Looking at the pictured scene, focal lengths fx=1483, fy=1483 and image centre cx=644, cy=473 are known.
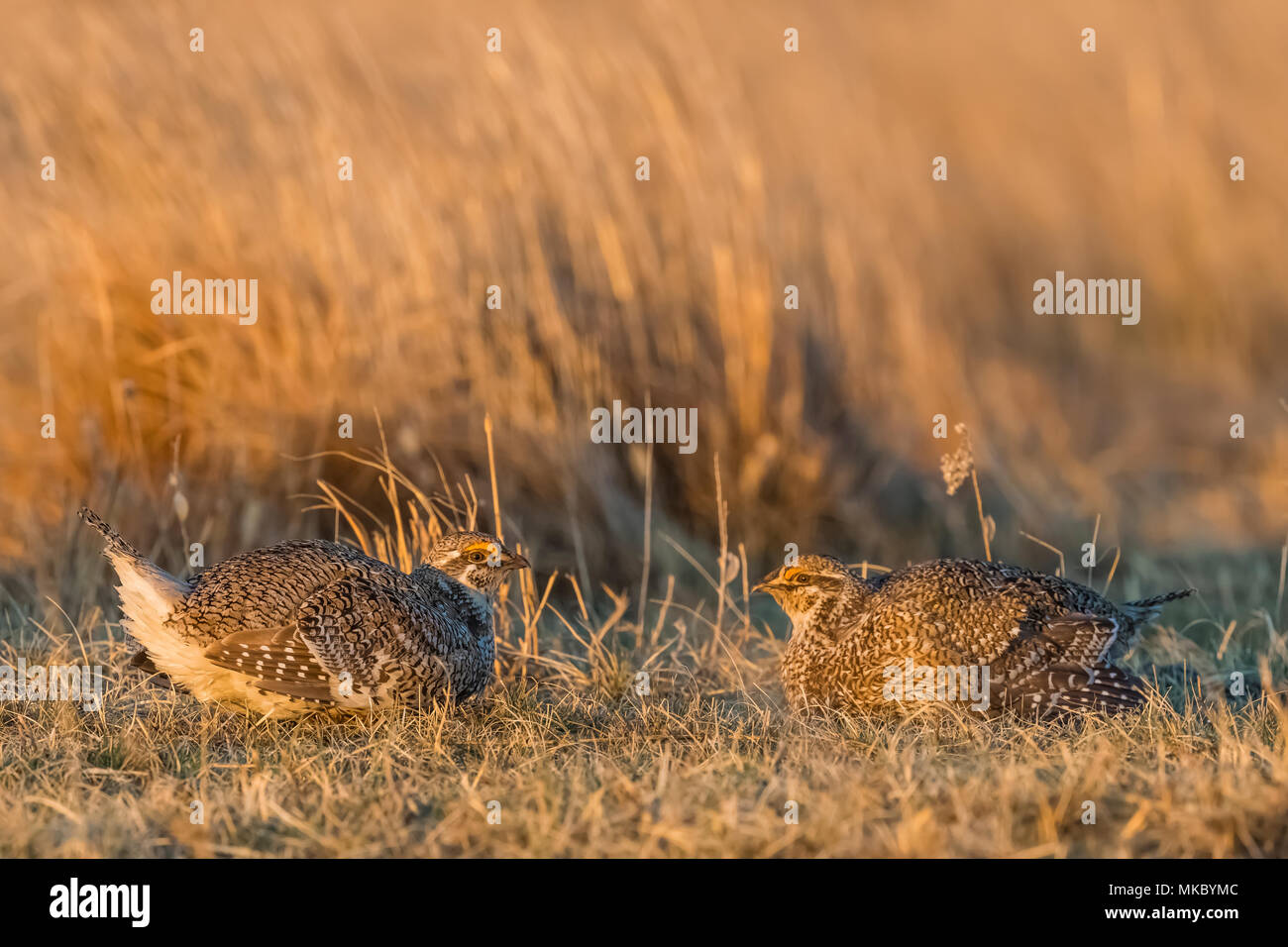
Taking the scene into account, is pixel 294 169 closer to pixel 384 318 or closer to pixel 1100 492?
pixel 384 318

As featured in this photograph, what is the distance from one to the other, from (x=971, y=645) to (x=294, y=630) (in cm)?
222

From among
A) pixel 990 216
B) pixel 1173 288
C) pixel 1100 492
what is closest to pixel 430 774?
pixel 1100 492

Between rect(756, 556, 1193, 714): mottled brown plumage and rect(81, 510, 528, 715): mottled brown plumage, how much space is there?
130cm

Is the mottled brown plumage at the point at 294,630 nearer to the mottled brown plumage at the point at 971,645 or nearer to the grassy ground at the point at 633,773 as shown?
the grassy ground at the point at 633,773

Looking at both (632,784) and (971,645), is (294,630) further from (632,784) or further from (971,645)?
(971,645)

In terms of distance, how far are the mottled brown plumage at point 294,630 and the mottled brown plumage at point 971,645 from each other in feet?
4.25

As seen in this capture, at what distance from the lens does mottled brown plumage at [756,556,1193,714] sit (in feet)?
16.2

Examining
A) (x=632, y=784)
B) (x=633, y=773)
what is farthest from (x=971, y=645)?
(x=632, y=784)

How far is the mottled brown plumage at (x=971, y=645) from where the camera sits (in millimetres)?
4930

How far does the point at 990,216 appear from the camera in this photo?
1200 centimetres

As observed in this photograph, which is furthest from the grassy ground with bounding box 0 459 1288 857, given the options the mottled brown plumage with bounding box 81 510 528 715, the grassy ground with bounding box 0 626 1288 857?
the mottled brown plumage with bounding box 81 510 528 715

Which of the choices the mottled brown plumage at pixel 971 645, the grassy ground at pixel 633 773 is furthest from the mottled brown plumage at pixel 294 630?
the mottled brown plumage at pixel 971 645

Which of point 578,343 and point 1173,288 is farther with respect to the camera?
point 1173,288
